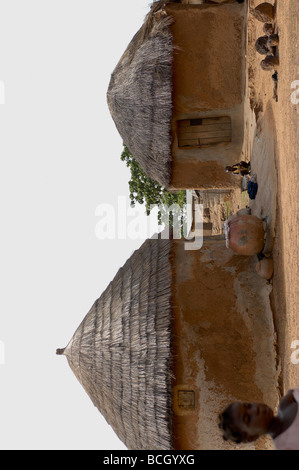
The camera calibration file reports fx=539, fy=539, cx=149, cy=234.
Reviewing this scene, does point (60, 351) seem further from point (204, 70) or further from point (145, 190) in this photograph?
point (145, 190)

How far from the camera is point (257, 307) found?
6938mm

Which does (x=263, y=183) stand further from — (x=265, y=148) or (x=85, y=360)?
(x=85, y=360)

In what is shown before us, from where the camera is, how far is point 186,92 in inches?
373

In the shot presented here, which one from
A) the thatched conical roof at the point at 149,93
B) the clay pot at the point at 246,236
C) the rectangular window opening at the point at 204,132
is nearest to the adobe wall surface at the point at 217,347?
the clay pot at the point at 246,236

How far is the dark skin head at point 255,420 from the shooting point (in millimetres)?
3699

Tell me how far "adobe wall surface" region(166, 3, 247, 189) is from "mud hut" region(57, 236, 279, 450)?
9.72ft

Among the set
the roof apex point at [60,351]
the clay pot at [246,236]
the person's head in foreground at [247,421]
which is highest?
the clay pot at [246,236]

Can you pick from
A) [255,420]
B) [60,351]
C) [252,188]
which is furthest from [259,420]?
[252,188]

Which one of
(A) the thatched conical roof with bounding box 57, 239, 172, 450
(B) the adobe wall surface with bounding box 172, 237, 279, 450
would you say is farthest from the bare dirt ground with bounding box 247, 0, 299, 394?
(A) the thatched conical roof with bounding box 57, 239, 172, 450

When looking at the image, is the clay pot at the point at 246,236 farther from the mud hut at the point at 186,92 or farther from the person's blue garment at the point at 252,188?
the mud hut at the point at 186,92

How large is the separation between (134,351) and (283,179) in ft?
9.31

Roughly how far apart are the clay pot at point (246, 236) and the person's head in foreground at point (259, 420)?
3.54m

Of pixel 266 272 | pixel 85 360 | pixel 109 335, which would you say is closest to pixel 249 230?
pixel 266 272

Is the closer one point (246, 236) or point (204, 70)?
point (246, 236)
